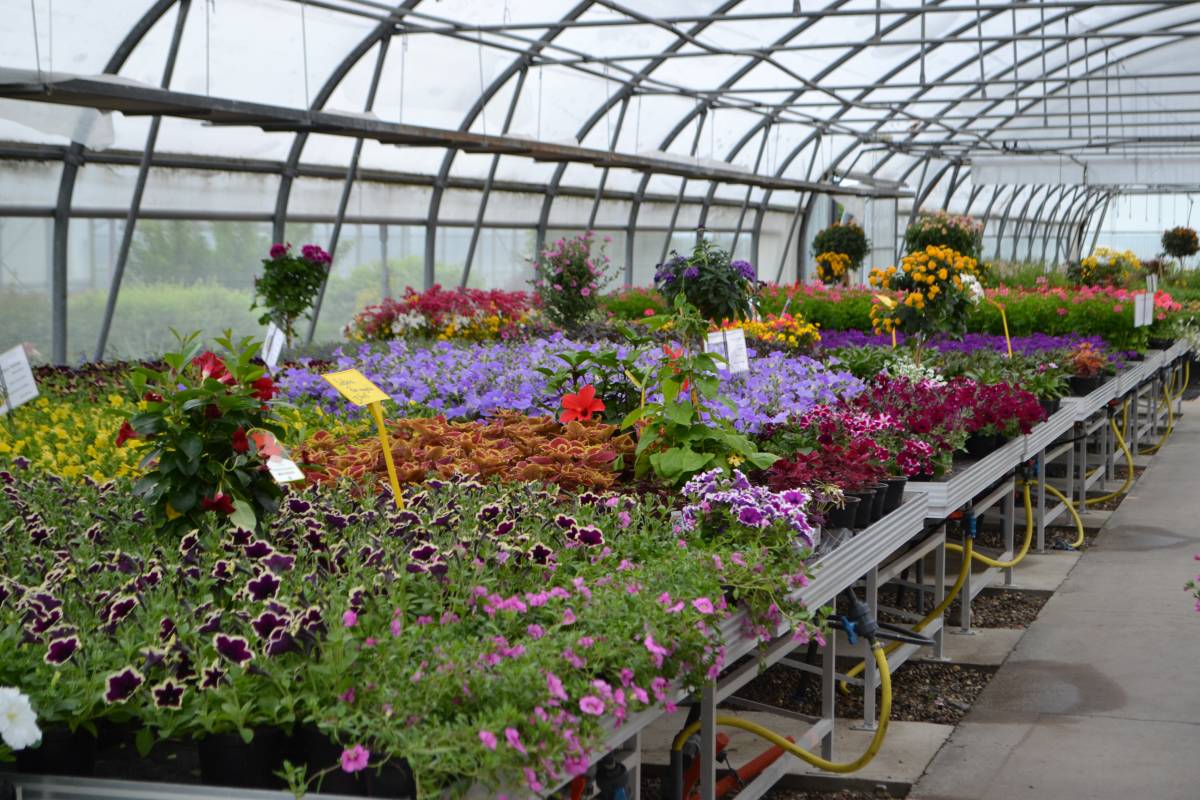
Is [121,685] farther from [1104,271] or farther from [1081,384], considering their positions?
[1104,271]

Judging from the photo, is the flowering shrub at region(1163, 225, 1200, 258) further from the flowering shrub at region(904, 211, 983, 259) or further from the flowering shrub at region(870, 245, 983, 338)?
the flowering shrub at region(870, 245, 983, 338)

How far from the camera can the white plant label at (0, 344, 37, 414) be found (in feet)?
13.9

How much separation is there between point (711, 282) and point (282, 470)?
394 centimetres

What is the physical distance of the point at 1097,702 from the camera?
180 inches

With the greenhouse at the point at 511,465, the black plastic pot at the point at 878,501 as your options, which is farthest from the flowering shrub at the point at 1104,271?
the black plastic pot at the point at 878,501

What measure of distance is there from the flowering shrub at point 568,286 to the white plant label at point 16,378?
20.4 ft

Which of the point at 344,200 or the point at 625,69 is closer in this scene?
the point at 344,200

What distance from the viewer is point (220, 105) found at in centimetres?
580

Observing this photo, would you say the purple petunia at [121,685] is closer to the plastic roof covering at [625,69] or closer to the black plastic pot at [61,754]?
the black plastic pot at [61,754]

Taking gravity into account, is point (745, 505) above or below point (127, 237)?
below

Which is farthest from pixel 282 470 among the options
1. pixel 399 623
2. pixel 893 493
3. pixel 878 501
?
pixel 893 493

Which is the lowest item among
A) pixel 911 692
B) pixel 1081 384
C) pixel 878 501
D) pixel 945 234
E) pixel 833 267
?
pixel 911 692

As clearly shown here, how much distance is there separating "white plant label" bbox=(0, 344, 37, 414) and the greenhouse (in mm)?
11

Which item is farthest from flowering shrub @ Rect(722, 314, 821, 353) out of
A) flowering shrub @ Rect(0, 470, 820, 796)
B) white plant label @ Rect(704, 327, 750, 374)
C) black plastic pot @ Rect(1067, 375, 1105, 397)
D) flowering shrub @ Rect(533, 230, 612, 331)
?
flowering shrub @ Rect(0, 470, 820, 796)
